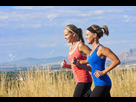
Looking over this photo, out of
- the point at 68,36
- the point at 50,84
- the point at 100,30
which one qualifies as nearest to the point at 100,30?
the point at 100,30

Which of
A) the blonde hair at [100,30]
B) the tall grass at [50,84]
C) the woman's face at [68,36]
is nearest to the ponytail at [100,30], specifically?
the blonde hair at [100,30]

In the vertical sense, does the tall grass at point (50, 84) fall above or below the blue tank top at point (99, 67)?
below

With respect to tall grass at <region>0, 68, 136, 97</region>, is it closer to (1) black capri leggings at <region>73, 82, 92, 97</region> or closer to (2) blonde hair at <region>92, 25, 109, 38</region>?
(1) black capri leggings at <region>73, 82, 92, 97</region>

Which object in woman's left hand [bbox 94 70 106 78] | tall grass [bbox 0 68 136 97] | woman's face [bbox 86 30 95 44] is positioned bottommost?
tall grass [bbox 0 68 136 97]

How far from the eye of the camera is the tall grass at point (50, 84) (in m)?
6.80

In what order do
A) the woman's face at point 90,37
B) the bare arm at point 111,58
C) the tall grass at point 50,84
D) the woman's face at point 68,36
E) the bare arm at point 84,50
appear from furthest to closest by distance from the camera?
1. the tall grass at point 50,84
2. the woman's face at point 68,36
3. the bare arm at point 84,50
4. the woman's face at point 90,37
5. the bare arm at point 111,58

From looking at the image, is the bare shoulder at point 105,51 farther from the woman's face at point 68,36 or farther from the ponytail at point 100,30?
the woman's face at point 68,36

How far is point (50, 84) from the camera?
7.20m

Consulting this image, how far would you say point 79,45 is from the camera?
14.0ft

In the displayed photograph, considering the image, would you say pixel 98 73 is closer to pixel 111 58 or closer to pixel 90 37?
pixel 111 58

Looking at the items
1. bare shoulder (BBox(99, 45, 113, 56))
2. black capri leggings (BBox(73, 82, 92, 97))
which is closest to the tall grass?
black capri leggings (BBox(73, 82, 92, 97))

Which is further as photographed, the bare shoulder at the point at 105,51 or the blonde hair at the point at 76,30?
the blonde hair at the point at 76,30

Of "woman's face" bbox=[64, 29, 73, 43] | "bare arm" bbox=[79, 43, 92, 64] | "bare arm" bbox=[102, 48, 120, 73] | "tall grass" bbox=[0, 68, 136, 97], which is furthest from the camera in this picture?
"tall grass" bbox=[0, 68, 136, 97]

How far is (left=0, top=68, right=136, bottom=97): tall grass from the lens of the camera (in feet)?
22.3
